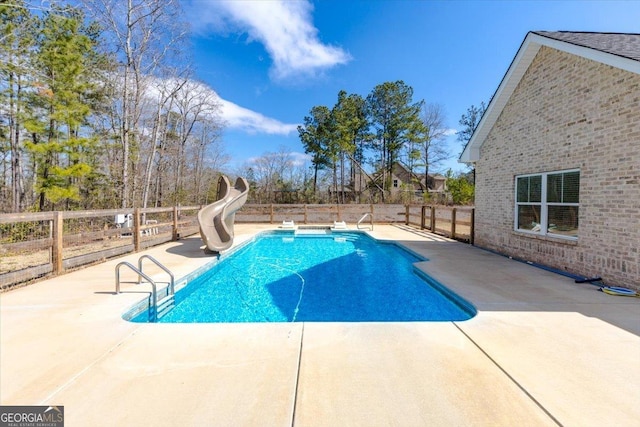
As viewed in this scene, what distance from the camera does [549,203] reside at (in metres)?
6.20

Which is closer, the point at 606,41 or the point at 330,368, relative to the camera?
the point at 330,368

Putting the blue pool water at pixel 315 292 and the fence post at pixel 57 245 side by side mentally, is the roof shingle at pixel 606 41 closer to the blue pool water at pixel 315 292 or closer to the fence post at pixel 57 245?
the blue pool water at pixel 315 292

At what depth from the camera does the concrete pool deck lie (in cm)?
188

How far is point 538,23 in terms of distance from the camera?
27.6ft

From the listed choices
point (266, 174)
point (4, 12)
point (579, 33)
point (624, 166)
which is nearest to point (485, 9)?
point (579, 33)

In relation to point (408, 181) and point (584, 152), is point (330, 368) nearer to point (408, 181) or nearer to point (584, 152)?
point (584, 152)

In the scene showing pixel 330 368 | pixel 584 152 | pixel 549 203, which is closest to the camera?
pixel 330 368

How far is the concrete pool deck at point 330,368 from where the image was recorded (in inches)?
73.8

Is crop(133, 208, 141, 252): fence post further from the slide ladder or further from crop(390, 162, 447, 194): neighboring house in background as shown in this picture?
crop(390, 162, 447, 194): neighboring house in background

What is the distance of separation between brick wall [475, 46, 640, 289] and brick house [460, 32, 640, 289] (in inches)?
0.6

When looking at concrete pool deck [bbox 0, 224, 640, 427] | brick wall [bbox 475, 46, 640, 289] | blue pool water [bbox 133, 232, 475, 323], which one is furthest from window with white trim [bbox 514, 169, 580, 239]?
blue pool water [bbox 133, 232, 475, 323]

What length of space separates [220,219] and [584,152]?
26.7ft

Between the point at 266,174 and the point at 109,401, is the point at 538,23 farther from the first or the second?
the point at 266,174

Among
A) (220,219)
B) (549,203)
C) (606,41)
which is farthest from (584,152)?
(220,219)
